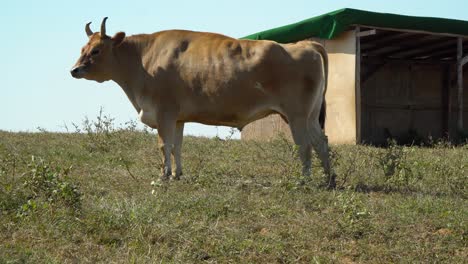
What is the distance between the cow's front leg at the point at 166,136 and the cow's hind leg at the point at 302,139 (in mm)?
1529

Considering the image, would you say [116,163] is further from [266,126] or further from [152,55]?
[266,126]

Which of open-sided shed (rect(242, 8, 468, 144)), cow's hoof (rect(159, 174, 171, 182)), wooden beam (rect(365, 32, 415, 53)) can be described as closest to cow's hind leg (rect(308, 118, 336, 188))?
cow's hoof (rect(159, 174, 171, 182))

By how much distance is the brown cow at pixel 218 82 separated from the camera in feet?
29.6

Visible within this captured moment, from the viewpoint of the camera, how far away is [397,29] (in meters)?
16.3

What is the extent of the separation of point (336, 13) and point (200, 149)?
496 centimetres

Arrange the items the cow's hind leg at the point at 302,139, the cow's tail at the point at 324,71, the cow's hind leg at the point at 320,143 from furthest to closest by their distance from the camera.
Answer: the cow's tail at the point at 324,71 < the cow's hind leg at the point at 320,143 < the cow's hind leg at the point at 302,139

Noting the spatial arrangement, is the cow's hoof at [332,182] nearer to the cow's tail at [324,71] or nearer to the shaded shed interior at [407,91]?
the cow's tail at [324,71]

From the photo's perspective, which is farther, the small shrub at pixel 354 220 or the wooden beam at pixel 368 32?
the wooden beam at pixel 368 32

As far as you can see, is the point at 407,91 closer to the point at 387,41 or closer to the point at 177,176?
the point at 387,41

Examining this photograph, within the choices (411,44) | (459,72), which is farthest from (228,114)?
(411,44)

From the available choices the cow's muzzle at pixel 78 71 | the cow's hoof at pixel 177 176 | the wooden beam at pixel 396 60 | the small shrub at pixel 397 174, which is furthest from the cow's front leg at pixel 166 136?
the wooden beam at pixel 396 60

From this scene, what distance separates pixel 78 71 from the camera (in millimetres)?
10000

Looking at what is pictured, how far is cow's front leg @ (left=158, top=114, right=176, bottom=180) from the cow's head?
1.30 m

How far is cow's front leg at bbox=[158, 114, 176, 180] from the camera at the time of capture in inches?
365
